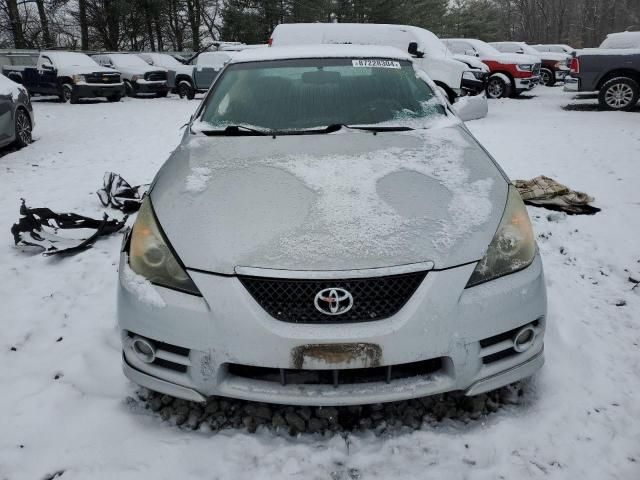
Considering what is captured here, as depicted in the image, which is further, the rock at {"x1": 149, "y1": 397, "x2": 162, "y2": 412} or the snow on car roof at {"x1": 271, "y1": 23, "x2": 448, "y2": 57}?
the snow on car roof at {"x1": 271, "y1": 23, "x2": 448, "y2": 57}

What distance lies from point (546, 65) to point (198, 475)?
21516 mm

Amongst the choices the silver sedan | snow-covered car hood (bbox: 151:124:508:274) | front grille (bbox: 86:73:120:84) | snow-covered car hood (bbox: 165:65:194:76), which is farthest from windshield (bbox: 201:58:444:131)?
snow-covered car hood (bbox: 165:65:194:76)

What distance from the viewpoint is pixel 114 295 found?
3291mm

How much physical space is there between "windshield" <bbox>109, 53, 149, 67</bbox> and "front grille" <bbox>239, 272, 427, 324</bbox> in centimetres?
1940

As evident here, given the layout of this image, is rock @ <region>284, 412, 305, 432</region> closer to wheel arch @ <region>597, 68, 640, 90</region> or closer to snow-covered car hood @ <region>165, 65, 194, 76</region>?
wheel arch @ <region>597, 68, 640, 90</region>

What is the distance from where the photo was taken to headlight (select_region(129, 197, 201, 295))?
191 cm

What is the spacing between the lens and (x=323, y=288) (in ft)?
5.87

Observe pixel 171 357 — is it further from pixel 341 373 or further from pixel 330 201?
pixel 330 201

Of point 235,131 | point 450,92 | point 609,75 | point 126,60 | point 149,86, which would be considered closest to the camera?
point 235,131

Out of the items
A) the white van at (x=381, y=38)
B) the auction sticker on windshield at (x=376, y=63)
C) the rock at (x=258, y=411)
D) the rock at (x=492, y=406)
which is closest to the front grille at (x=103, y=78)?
the white van at (x=381, y=38)

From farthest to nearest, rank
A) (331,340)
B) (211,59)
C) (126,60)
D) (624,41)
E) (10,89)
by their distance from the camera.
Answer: (126,60) → (211,59) → (624,41) → (10,89) → (331,340)

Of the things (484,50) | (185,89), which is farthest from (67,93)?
(484,50)

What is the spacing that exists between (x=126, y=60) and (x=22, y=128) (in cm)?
1219

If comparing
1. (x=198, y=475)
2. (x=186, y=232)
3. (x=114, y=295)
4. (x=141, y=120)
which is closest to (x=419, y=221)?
(x=186, y=232)
